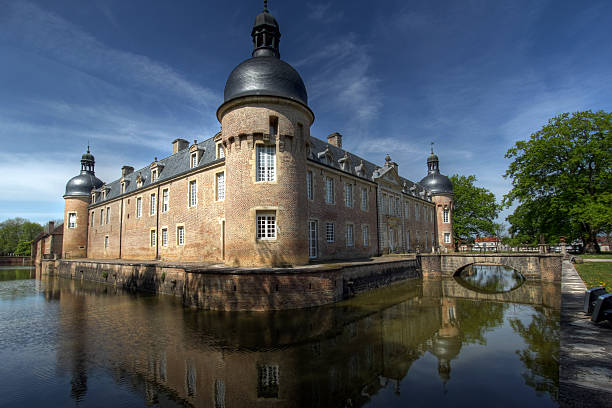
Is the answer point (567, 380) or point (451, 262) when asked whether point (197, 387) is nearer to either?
point (567, 380)

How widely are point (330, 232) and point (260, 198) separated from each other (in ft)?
26.4

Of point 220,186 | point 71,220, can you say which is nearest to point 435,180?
point 220,186

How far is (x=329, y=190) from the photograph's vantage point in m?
21.3

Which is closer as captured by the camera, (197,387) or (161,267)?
(197,387)

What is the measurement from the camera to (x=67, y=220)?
3578 cm

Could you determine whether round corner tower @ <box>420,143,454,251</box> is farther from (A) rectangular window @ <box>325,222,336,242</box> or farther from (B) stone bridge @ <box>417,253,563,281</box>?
(A) rectangular window @ <box>325,222,336,242</box>

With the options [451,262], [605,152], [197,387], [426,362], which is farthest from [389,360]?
[605,152]

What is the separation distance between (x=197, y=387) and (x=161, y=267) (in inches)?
477

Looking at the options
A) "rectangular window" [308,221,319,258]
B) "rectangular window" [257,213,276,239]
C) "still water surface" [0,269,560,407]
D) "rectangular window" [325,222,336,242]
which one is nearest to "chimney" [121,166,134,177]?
"still water surface" [0,269,560,407]

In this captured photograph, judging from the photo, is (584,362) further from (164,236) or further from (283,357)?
(164,236)

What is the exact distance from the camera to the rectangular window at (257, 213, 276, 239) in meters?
13.8

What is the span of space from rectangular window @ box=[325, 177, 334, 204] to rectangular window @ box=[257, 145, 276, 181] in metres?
7.11

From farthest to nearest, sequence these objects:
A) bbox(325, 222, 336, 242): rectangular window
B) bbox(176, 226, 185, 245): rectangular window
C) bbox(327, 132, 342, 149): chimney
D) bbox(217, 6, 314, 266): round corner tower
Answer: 1. bbox(327, 132, 342, 149): chimney
2. bbox(176, 226, 185, 245): rectangular window
3. bbox(325, 222, 336, 242): rectangular window
4. bbox(217, 6, 314, 266): round corner tower

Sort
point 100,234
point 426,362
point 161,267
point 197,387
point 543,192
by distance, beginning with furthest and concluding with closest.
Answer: point 100,234, point 543,192, point 161,267, point 426,362, point 197,387
